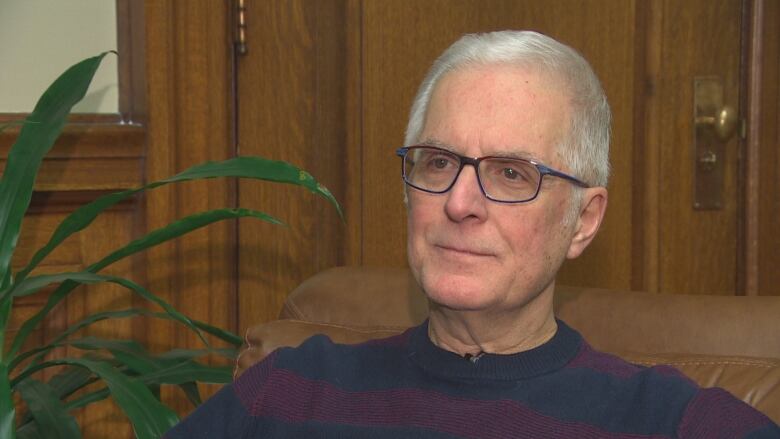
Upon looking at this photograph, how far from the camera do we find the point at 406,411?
1.44m

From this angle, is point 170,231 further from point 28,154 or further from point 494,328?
point 494,328

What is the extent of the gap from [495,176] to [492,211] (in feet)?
0.15

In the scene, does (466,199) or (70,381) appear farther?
(70,381)

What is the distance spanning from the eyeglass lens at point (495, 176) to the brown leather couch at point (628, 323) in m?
0.31

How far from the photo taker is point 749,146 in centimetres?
260

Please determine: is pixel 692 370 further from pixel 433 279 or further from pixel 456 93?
pixel 456 93

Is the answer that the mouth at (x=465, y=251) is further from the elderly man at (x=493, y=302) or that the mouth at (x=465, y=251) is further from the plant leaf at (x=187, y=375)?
the plant leaf at (x=187, y=375)

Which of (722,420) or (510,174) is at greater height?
(510,174)

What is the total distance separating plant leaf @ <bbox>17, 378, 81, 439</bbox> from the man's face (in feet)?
1.96

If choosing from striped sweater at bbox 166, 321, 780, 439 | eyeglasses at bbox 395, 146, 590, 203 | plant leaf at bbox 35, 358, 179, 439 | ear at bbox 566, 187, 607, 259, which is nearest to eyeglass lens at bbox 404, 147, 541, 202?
eyeglasses at bbox 395, 146, 590, 203

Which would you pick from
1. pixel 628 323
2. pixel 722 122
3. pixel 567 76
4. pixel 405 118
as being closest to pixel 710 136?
pixel 722 122

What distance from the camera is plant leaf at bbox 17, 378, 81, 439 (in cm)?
167

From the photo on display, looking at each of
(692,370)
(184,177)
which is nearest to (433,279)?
(692,370)

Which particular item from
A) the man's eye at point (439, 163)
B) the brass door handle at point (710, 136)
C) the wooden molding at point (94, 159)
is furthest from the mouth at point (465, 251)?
the brass door handle at point (710, 136)
